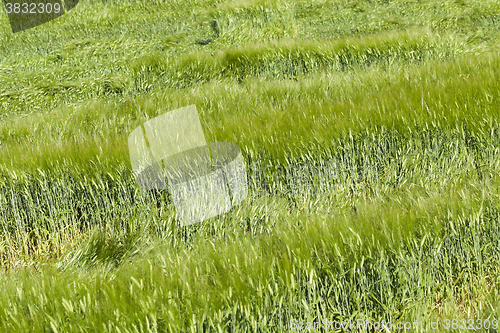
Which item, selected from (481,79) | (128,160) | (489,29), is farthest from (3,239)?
(489,29)

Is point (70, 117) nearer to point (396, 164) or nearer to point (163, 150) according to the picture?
point (163, 150)

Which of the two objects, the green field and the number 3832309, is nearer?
the green field

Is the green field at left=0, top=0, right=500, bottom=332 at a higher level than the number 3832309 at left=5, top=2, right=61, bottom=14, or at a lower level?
lower

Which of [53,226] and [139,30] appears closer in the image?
[53,226]

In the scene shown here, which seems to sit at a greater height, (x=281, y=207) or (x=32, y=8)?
(x=32, y=8)

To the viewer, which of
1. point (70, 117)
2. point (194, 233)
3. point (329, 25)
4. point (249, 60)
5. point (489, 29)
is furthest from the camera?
point (329, 25)

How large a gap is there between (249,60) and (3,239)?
3.92 metres

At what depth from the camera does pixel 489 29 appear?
289 inches

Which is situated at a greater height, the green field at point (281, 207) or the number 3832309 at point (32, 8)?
the number 3832309 at point (32, 8)

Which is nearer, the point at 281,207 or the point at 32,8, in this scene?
the point at 281,207

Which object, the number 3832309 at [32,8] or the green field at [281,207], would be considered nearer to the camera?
the green field at [281,207]

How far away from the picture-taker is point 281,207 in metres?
2.50

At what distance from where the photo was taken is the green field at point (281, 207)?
1.44 m

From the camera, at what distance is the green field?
1444 millimetres
